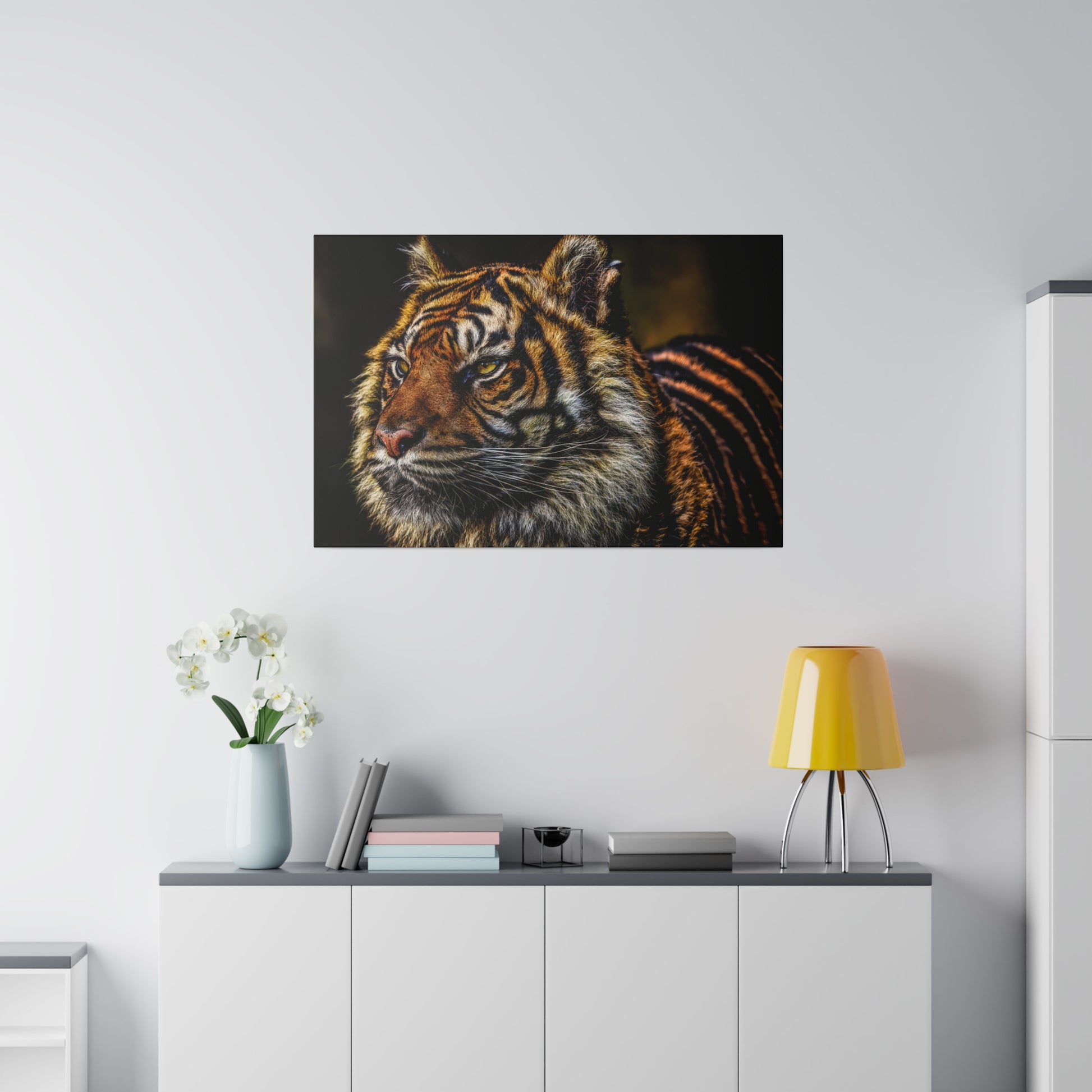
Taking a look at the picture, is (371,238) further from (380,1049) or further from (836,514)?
(380,1049)

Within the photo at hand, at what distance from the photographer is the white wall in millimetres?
2283

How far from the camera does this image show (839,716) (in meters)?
2.06

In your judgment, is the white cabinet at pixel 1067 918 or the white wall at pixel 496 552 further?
the white wall at pixel 496 552

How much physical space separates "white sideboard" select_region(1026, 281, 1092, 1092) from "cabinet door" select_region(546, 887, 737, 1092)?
2.21 ft

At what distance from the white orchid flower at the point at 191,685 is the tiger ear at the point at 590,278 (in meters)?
1.14

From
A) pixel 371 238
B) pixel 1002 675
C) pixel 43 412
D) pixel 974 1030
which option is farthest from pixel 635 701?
pixel 43 412

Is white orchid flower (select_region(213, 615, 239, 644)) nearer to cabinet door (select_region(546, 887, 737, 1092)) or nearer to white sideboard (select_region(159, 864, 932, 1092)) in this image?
white sideboard (select_region(159, 864, 932, 1092))

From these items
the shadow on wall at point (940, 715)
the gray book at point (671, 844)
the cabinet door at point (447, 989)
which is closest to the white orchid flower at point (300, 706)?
the cabinet door at point (447, 989)

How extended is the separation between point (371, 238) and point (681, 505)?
915 mm

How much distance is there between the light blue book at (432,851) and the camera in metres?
2.13

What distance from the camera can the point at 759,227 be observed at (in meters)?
2.31

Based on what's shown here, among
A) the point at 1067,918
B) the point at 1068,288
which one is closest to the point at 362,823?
the point at 1067,918

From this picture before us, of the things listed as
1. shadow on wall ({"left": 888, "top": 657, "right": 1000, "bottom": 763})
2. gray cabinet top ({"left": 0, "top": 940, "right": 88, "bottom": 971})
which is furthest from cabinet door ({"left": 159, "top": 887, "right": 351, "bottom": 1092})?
shadow on wall ({"left": 888, "top": 657, "right": 1000, "bottom": 763})

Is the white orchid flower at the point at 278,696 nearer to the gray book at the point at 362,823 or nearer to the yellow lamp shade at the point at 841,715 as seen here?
the gray book at the point at 362,823
